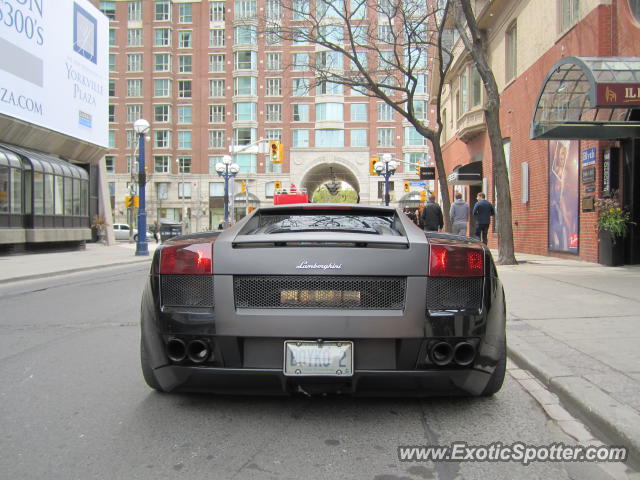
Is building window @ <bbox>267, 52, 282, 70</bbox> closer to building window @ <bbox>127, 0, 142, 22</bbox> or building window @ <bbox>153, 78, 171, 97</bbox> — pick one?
building window @ <bbox>153, 78, 171, 97</bbox>

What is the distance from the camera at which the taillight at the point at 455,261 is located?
3189 millimetres

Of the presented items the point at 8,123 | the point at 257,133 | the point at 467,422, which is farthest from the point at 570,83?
the point at 257,133

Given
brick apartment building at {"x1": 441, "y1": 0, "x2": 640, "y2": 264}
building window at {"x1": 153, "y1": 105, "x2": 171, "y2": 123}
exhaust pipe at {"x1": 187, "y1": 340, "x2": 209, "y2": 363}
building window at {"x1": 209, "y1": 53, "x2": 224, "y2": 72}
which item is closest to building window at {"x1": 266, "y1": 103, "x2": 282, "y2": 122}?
building window at {"x1": 209, "y1": 53, "x2": 224, "y2": 72}

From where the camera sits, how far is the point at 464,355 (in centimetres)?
319

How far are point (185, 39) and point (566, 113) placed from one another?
5589cm

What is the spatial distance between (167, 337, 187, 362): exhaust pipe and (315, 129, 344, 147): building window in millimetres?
56158

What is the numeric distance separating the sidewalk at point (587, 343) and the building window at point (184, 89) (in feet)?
186

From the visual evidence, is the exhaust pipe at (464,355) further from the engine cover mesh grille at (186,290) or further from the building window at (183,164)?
the building window at (183,164)

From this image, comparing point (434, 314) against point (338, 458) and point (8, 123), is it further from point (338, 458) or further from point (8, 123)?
point (8, 123)

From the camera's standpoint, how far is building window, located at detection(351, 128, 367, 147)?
58.3 m

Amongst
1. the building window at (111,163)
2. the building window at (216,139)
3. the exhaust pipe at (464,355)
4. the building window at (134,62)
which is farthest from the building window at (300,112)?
the exhaust pipe at (464,355)

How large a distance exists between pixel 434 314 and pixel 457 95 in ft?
88.8

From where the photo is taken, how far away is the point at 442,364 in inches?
123

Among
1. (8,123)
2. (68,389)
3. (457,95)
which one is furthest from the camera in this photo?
(457,95)
